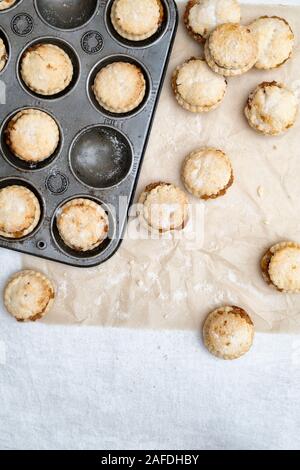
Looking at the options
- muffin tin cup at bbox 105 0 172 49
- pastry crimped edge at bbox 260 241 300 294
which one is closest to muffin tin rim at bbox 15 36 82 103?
muffin tin cup at bbox 105 0 172 49

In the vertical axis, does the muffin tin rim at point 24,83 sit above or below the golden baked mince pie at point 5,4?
below

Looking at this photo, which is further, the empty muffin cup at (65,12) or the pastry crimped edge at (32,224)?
the empty muffin cup at (65,12)

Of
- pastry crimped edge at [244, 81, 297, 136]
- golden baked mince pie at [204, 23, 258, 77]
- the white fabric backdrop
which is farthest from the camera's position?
the white fabric backdrop

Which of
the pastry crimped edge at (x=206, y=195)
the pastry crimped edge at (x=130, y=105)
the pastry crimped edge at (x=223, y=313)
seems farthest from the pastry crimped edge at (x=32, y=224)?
the pastry crimped edge at (x=223, y=313)

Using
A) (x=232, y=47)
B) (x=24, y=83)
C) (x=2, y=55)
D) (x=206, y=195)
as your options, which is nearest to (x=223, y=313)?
(x=206, y=195)

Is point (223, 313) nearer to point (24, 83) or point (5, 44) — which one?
point (24, 83)

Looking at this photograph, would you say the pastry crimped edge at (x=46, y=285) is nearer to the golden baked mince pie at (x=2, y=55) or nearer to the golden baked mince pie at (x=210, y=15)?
the golden baked mince pie at (x=2, y=55)

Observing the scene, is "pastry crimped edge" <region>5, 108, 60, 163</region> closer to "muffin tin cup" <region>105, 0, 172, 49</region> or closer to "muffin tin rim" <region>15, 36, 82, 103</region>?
"muffin tin rim" <region>15, 36, 82, 103</region>
